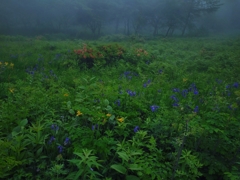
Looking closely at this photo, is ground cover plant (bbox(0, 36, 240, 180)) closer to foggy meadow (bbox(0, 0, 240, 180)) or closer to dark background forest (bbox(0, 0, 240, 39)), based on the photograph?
foggy meadow (bbox(0, 0, 240, 180))

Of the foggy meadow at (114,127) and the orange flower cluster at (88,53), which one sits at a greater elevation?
the orange flower cluster at (88,53)

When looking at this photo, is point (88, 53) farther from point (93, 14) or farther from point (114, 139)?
point (93, 14)

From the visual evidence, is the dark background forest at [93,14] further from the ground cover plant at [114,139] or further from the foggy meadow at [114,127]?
the ground cover plant at [114,139]

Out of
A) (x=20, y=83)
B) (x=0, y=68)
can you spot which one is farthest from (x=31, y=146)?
(x=0, y=68)

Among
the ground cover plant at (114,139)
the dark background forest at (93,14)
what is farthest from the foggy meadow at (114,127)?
the dark background forest at (93,14)

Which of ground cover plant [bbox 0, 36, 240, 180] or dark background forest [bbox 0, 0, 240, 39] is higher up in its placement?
dark background forest [bbox 0, 0, 240, 39]

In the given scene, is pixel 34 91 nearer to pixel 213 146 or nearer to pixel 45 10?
pixel 213 146

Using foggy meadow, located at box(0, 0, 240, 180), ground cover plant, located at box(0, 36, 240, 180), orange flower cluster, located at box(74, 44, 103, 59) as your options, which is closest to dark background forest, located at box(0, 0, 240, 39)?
orange flower cluster, located at box(74, 44, 103, 59)

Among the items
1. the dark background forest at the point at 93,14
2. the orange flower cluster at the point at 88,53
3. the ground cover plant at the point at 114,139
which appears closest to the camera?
the ground cover plant at the point at 114,139

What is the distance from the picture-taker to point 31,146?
2.19m

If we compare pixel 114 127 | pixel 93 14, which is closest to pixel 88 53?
pixel 114 127

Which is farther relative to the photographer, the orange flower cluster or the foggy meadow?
the orange flower cluster

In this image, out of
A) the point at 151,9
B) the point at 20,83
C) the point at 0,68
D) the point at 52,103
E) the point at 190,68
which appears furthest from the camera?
Answer: the point at 151,9

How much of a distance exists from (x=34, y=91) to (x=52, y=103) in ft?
1.47
